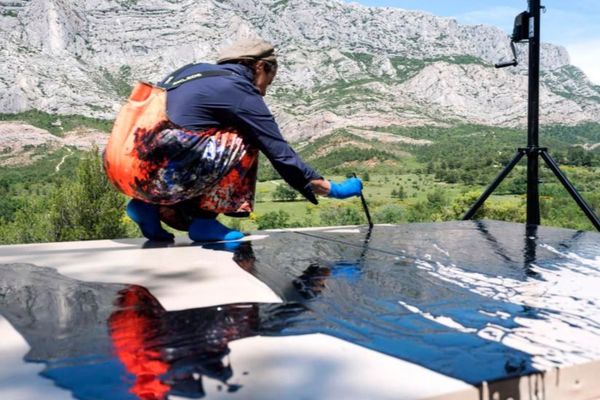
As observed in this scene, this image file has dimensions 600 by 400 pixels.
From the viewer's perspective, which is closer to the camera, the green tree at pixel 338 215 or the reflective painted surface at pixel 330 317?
the reflective painted surface at pixel 330 317

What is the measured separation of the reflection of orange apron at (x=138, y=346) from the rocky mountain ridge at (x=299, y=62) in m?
56.7

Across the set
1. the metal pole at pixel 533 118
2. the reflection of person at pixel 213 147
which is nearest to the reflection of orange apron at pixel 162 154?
the reflection of person at pixel 213 147

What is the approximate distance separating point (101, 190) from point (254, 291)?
25.4 metres

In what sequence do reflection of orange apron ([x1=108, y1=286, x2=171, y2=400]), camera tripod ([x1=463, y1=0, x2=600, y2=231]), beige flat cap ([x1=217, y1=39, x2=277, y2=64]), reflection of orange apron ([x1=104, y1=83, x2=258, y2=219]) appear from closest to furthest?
reflection of orange apron ([x1=108, y1=286, x2=171, y2=400]) < reflection of orange apron ([x1=104, y1=83, x2=258, y2=219]) < beige flat cap ([x1=217, y1=39, x2=277, y2=64]) < camera tripod ([x1=463, y1=0, x2=600, y2=231])

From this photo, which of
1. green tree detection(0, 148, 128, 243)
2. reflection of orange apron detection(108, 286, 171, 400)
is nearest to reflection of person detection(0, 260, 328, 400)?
reflection of orange apron detection(108, 286, 171, 400)

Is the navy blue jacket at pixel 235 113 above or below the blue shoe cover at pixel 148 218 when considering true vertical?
above

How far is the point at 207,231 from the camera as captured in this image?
2.06 metres

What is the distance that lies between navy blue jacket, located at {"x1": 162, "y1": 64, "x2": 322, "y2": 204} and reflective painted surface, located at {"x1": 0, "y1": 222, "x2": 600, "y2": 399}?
0.32m

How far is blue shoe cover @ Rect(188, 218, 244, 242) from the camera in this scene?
2.05 m

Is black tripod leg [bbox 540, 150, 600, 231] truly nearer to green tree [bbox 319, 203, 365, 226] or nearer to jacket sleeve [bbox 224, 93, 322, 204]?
jacket sleeve [bbox 224, 93, 322, 204]

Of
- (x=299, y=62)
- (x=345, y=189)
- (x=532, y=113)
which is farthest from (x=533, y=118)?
(x=299, y=62)

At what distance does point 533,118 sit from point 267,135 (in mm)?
1816

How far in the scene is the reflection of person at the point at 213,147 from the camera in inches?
71.7

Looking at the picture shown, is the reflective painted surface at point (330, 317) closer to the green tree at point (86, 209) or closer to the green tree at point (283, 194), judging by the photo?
the green tree at point (86, 209)
